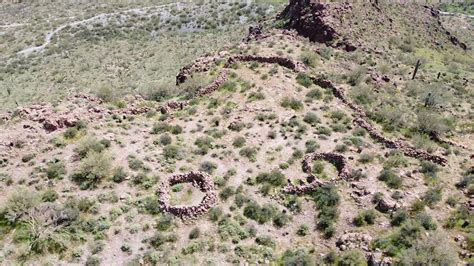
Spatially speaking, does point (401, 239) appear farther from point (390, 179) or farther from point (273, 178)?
point (273, 178)

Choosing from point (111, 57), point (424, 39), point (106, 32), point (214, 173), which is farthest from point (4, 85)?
point (424, 39)

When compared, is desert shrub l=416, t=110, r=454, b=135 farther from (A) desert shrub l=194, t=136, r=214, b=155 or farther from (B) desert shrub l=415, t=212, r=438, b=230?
(A) desert shrub l=194, t=136, r=214, b=155

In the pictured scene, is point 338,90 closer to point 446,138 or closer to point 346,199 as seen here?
point 446,138

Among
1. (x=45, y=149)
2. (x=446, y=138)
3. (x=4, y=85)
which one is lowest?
(x=4, y=85)

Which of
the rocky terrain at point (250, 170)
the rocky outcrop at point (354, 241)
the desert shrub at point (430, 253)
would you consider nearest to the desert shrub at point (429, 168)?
the rocky terrain at point (250, 170)

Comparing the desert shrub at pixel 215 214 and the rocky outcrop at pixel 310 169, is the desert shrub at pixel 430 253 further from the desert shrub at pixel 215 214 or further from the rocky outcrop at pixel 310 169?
the desert shrub at pixel 215 214

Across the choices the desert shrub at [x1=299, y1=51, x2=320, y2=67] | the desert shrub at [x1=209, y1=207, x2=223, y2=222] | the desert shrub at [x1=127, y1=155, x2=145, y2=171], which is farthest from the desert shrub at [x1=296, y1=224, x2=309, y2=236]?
the desert shrub at [x1=299, y1=51, x2=320, y2=67]
